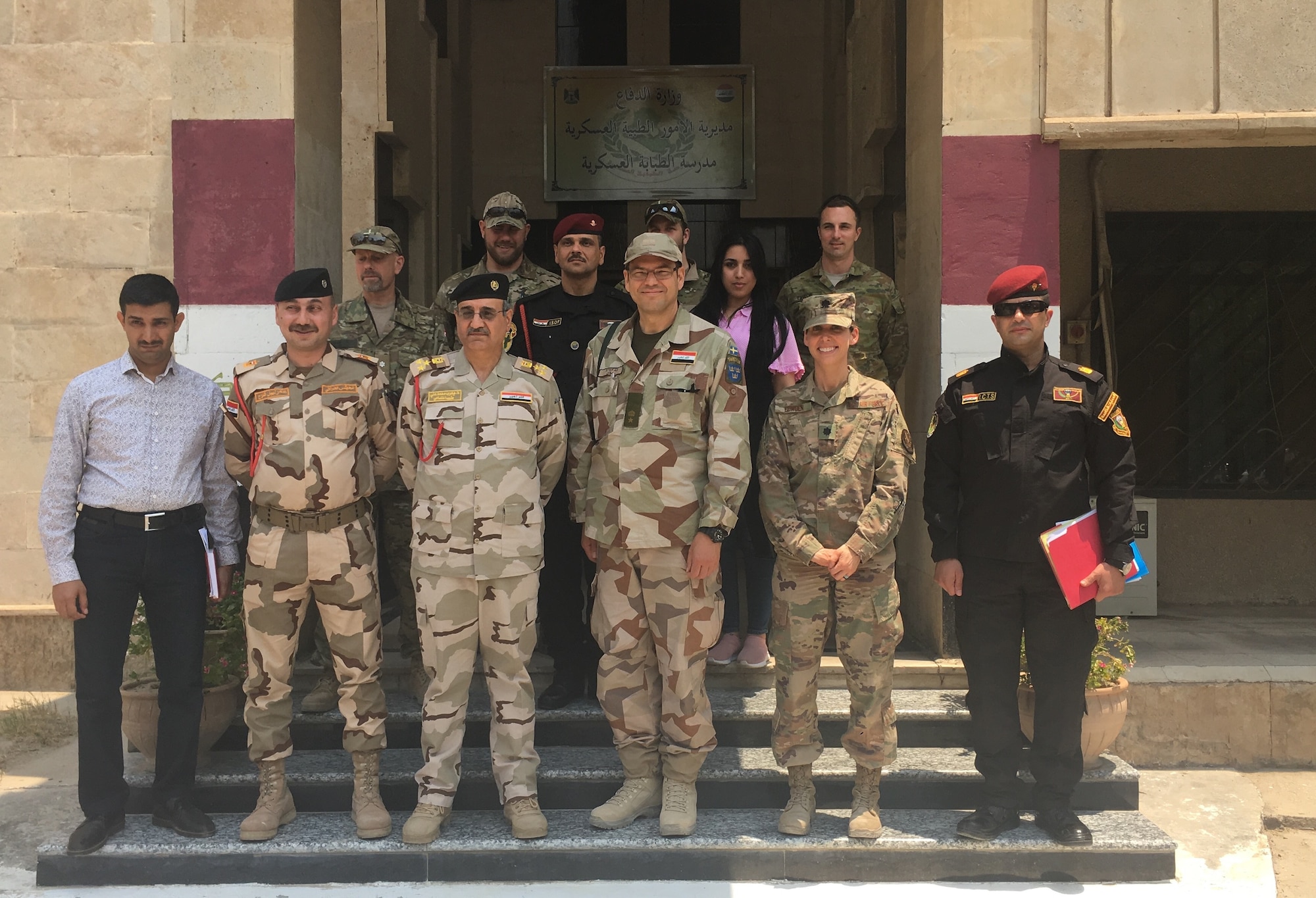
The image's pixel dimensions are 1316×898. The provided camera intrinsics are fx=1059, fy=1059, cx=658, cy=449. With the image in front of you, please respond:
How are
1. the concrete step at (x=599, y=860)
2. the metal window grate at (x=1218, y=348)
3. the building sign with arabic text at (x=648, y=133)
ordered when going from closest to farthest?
→ the concrete step at (x=599, y=860), the metal window grate at (x=1218, y=348), the building sign with arabic text at (x=648, y=133)

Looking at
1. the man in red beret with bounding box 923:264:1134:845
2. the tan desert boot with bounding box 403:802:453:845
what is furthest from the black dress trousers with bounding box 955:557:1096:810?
the tan desert boot with bounding box 403:802:453:845

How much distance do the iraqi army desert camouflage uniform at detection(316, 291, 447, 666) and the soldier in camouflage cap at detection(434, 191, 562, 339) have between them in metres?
0.16

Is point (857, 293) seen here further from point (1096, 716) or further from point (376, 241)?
point (376, 241)

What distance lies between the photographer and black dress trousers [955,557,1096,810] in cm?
383

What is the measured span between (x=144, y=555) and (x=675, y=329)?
6.72ft

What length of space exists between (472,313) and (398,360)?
1107mm

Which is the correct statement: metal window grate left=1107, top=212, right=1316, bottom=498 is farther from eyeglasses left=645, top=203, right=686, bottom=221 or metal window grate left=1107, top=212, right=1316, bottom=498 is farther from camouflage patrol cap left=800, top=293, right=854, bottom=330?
camouflage patrol cap left=800, top=293, right=854, bottom=330

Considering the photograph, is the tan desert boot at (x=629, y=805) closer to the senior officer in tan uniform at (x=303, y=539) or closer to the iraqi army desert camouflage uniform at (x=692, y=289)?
the senior officer in tan uniform at (x=303, y=539)

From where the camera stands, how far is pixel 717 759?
4.23m

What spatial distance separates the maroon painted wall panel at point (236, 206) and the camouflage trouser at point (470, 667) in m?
1.95

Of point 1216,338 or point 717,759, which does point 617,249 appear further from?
point 717,759

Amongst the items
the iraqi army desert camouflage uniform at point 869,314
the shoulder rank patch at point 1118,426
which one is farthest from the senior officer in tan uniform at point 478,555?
the shoulder rank patch at point 1118,426

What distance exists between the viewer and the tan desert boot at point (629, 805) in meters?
3.82

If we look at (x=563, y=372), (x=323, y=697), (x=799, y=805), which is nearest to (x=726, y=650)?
(x=799, y=805)
